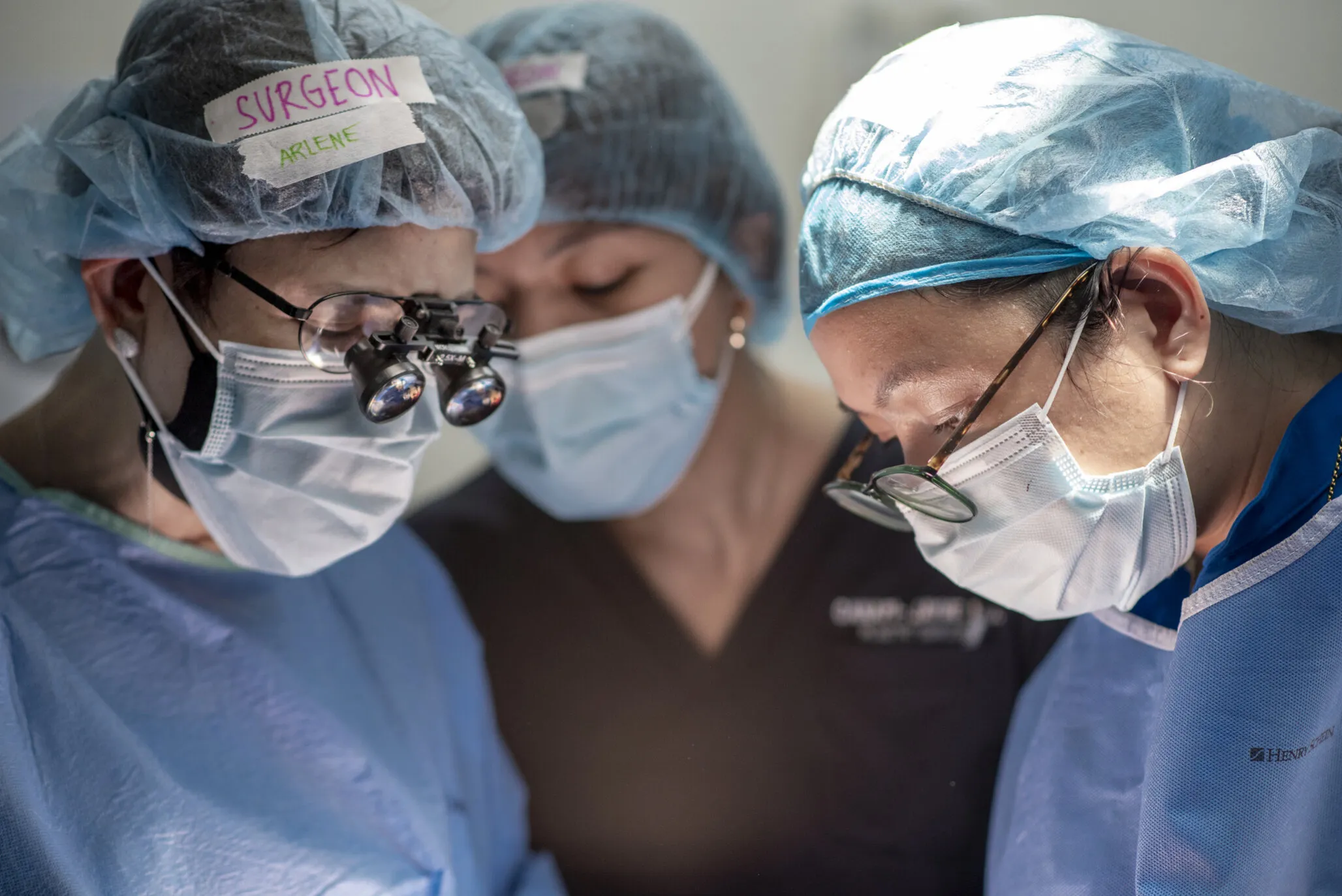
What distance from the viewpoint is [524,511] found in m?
2.04

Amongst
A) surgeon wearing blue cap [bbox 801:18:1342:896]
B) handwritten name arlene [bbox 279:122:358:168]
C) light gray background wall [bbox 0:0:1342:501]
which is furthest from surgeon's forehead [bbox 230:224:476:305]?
surgeon wearing blue cap [bbox 801:18:1342:896]

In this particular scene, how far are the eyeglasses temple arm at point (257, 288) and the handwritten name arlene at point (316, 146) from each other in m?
0.16

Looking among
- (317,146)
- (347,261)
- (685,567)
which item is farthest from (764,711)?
(317,146)

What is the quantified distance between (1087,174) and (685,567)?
112cm

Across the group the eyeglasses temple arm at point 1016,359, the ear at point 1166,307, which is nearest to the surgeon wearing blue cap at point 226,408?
the eyeglasses temple arm at point 1016,359

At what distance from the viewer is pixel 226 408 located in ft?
4.41

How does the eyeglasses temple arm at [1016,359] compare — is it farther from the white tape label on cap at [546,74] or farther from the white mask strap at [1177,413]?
the white tape label on cap at [546,74]

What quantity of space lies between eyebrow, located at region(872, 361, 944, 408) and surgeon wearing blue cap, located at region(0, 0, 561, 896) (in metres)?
0.52

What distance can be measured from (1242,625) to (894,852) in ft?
2.91

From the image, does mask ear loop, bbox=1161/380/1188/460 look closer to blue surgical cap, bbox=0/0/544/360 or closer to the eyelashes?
the eyelashes

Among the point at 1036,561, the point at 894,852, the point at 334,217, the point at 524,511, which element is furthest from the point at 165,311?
the point at 894,852

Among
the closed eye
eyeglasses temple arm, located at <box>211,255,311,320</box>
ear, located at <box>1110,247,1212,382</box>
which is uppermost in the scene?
ear, located at <box>1110,247,1212,382</box>

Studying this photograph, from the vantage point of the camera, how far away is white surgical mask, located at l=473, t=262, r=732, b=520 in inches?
69.2

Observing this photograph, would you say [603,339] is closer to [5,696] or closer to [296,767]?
[296,767]
